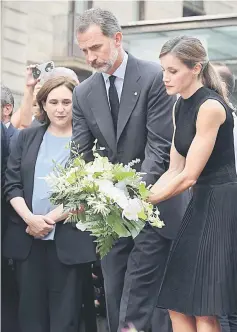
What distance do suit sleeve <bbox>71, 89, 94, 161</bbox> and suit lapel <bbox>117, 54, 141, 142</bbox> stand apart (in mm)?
291

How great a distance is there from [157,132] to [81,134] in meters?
0.57

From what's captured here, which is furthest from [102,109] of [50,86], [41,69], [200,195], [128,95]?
[41,69]

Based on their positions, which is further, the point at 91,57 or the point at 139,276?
the point at 139,276

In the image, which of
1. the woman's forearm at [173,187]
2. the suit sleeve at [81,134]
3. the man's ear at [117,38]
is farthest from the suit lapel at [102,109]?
the woman's forearm at [173,187]

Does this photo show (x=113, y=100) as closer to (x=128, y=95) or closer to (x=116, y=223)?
(x=128, y=95)

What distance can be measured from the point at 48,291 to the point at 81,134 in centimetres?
119

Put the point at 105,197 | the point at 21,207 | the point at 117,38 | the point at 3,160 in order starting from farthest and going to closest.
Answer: the point at 3,160, the point at 21,207, the point at 117,38, the point at 105,197

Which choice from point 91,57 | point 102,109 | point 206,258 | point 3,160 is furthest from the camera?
point 3,160

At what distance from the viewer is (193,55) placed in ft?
18.2

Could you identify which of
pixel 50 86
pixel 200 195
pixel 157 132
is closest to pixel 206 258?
pixel 200 195

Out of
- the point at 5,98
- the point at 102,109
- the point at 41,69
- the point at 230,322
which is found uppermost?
the point at 41,69

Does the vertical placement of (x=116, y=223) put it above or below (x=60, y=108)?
below

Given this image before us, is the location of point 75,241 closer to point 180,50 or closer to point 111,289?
point 111,289

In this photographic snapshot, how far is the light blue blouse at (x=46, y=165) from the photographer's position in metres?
6.74
